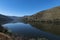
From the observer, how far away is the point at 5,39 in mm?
13289

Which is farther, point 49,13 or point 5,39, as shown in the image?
point 49,13

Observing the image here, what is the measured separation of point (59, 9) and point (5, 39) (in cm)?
15285

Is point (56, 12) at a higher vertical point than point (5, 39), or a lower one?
higher

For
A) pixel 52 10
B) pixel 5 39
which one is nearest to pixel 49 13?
pixel 52 10

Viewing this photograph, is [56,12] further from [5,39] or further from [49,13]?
[5,39]

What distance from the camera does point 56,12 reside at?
15600cm

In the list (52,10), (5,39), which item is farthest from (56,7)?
(5,39)

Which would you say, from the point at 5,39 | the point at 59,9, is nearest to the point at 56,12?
the point at 59,9

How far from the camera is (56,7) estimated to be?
166 meters

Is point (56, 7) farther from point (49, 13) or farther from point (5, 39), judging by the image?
point (5, 39)

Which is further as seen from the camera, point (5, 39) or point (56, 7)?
point (56, 7)

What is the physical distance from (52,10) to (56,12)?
9.49 metres

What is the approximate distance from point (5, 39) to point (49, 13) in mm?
149635

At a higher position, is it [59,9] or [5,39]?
[59,9]
